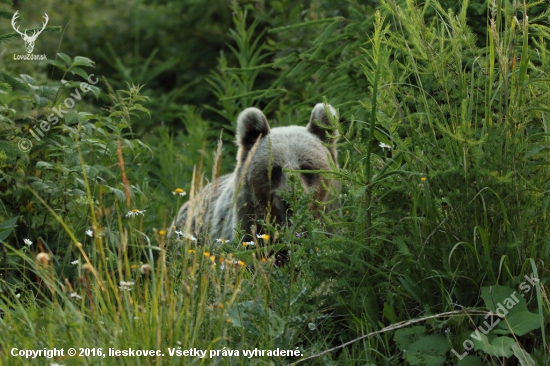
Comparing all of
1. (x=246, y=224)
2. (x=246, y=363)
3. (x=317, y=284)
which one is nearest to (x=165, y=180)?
(x=246, y=224)

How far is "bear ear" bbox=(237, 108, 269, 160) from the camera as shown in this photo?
21.5 ft

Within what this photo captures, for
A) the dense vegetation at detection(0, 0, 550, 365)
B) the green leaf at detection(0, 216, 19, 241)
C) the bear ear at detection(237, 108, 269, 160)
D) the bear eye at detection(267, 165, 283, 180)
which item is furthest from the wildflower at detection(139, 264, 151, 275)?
the bear ear at detection(237, 108, 269, 160)

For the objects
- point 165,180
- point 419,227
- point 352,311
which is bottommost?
point 165,180

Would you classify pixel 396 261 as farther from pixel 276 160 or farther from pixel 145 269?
pixel 276 160

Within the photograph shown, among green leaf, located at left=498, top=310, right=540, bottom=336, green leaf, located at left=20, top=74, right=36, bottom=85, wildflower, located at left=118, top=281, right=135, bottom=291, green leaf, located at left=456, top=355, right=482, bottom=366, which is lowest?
green leaf, located at left=456, top=355, right=482, bottom=366

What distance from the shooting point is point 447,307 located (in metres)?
3.89

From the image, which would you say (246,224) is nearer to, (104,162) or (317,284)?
(104,162)

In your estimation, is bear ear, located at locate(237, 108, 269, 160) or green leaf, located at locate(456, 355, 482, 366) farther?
bear ear, located at locate(237, 108, 269, 160)

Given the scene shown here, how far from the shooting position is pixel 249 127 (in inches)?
262

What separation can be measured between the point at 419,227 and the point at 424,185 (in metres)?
0.21

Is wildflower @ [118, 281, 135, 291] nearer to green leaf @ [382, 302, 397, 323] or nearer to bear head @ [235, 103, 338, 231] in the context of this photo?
green leaf @ [382, 302, 397, 323]

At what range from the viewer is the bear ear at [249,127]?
656cm

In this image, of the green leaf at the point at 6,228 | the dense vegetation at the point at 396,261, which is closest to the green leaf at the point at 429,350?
the dense vegetation at the point at 396,261

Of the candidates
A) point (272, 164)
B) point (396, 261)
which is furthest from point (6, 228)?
point (272, 164)
